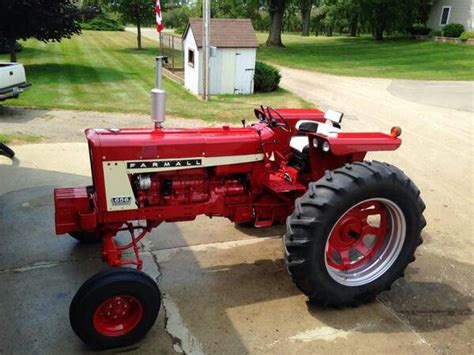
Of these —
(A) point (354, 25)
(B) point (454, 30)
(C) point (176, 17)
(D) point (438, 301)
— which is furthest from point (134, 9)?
(C) point (176, 17)

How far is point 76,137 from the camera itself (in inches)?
342

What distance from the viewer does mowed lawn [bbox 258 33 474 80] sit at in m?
20.1

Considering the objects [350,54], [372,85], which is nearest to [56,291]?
[372,85]

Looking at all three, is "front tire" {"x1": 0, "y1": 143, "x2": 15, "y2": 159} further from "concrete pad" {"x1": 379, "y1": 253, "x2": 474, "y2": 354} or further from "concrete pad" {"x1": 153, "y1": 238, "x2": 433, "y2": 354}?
"concrete pad" {"x1": 379, "y1": 253, "x2": 474, "y2": 354}

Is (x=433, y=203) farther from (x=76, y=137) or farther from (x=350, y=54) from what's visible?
(x=350, y=54)

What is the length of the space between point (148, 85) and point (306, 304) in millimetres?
12302

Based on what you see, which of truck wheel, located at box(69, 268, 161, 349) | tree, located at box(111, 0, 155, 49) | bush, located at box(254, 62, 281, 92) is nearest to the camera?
truck wheel, located at box(69, 268, 161, 349)

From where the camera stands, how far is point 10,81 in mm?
9852

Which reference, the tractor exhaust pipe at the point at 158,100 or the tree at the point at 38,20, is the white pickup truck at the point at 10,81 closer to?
the tree at the point at 38,20

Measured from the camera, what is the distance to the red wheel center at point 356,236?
394 centimetres

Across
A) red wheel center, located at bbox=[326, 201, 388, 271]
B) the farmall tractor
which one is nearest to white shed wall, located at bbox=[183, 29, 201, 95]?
the farmall tractor

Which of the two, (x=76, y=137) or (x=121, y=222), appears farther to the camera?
(x=76, y=137)

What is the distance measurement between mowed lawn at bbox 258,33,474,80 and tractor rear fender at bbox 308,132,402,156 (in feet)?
53.1

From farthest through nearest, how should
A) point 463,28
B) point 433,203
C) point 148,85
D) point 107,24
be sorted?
point 107,24
point 463,28
point 148,85
point 433,203
